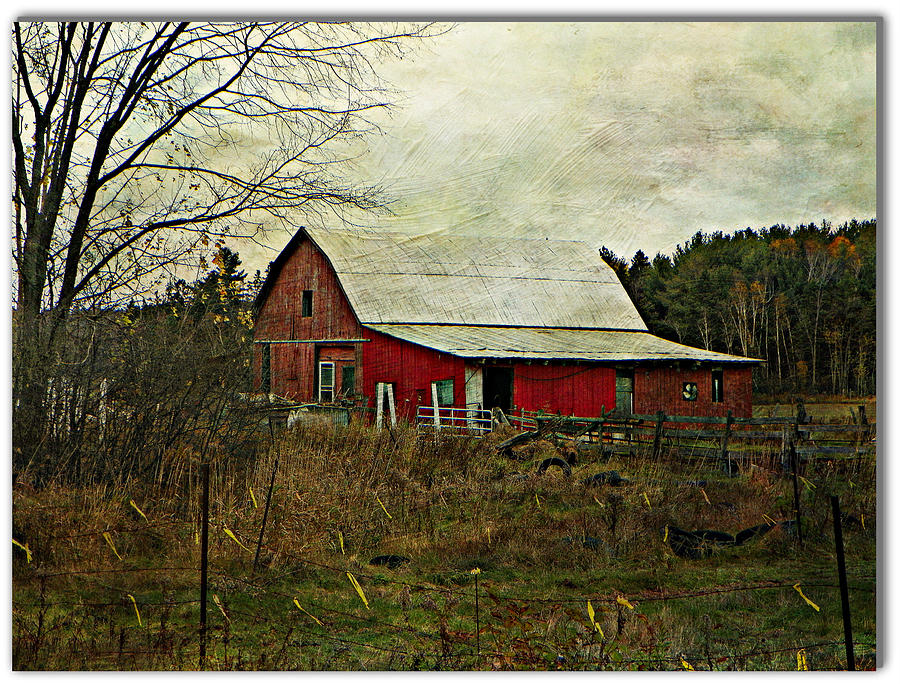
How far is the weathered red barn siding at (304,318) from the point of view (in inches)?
555

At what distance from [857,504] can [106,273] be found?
665cm

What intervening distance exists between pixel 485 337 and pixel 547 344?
1.12 meters

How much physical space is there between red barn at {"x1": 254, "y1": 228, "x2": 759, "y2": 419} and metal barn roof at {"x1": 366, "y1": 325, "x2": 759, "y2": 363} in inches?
1.0

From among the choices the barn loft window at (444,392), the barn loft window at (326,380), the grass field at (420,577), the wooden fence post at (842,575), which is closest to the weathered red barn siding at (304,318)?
the barn loft window at (326,380)

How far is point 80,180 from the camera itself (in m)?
5.89

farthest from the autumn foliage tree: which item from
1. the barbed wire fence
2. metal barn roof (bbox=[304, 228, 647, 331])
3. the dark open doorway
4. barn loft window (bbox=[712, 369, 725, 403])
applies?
barn loft window (bbox=[712, 369, 725, 403])

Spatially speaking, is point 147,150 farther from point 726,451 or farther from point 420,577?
point 726,451

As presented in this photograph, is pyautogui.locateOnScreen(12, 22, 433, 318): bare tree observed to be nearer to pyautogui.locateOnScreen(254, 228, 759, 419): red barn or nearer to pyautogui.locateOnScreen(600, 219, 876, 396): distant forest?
pyautogui.locateOnScreen(600, 219, 876, 396): distant forest

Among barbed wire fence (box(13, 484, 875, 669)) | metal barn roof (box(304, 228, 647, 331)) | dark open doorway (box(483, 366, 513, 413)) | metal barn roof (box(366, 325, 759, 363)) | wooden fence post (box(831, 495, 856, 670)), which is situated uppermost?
metal barn roof (box(304, 228, 647, 331))

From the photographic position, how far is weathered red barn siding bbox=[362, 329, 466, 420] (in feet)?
42.1

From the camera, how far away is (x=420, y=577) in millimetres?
5391

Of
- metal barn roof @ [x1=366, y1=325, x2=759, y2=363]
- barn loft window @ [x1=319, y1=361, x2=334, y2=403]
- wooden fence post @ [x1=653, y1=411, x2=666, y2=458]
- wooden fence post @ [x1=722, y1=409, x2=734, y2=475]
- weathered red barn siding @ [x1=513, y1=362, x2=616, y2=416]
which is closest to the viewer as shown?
wooden fence post @ [x1=722, y1=409, x2=734, y2=475]

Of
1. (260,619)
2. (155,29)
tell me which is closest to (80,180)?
(155,29)

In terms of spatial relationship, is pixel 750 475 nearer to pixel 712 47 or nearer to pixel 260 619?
pixel 712 47
